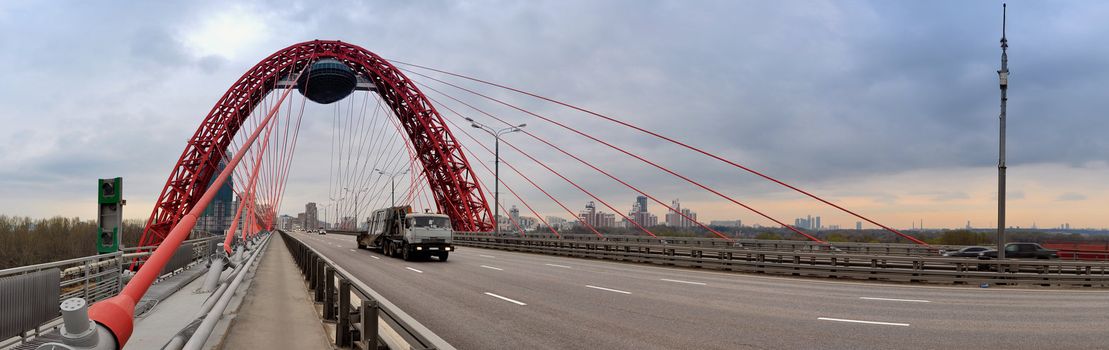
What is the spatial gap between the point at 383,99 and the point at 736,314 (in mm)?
47540

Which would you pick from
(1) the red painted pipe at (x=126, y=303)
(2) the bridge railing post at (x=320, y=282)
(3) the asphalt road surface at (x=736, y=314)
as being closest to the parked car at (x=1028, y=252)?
(3) the asphalt road surface at (x=736, y=314)

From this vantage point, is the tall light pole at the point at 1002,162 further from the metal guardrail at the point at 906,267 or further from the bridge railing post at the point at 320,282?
the bridge railing post at the point at 320,282

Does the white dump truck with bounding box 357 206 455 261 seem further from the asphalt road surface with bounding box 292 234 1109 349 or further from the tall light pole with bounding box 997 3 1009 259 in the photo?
the tall light pole with bounding box 997 3 1009 259

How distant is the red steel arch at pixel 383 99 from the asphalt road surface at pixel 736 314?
1206 inches

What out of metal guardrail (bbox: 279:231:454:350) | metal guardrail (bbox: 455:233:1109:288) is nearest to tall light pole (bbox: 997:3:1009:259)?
metal guardrail (bbox: 455:233:1109:288)

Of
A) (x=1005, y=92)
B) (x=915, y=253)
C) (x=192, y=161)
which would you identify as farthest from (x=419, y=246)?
(x=192, y=161)

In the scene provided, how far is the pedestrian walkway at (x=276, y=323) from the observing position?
7.86 m

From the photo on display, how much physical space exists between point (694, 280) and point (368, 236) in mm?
26593

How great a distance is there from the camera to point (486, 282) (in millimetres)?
17672

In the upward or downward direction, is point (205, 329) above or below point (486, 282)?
above

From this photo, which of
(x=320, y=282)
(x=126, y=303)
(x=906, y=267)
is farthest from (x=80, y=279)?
(x=906, y=267)

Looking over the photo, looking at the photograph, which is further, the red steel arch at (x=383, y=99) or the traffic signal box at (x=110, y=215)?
the red steel arch at (x=383, y=99)

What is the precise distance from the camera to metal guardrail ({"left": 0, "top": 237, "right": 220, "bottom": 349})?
9203mm

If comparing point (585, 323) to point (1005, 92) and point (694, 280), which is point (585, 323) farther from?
point (1005, 92)
